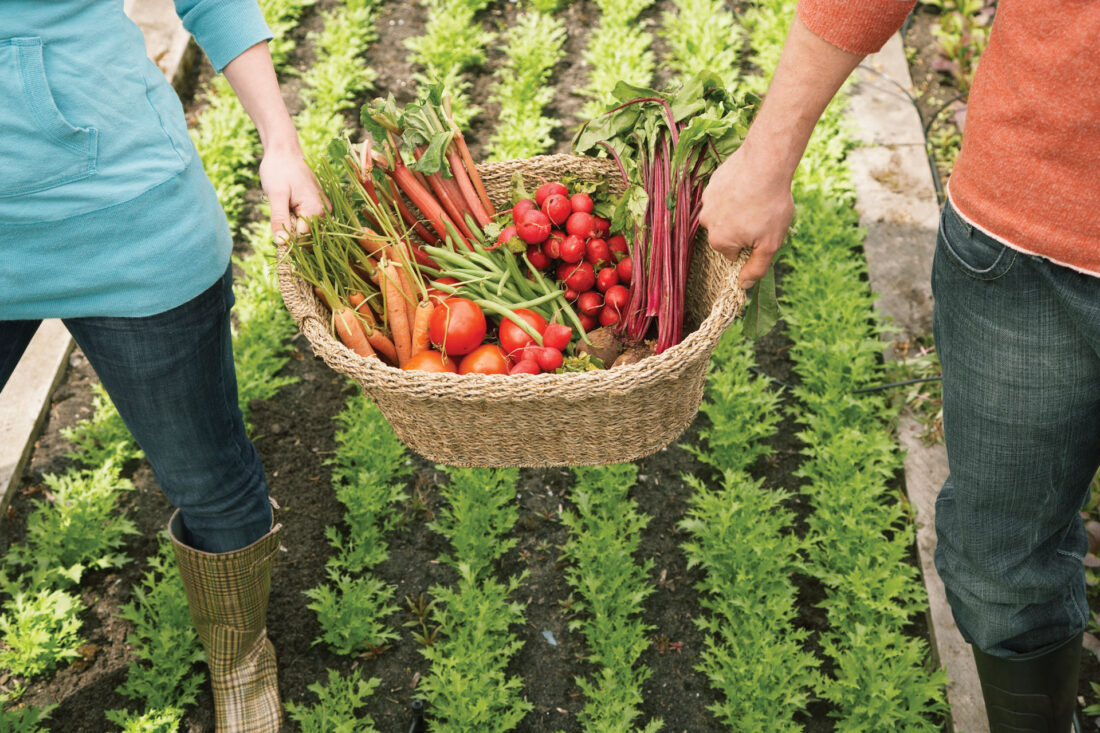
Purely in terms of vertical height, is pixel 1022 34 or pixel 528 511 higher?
pixel 1022 34

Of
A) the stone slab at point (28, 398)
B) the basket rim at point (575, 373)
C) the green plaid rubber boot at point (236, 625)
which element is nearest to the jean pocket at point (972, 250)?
the basket rim at point (575, 373)

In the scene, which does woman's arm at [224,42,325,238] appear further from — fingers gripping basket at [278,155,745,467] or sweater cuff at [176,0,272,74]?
fingers gripping basket at [278,155,745,467]

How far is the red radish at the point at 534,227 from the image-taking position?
2.20 m

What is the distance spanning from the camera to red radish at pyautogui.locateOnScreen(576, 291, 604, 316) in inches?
89.5

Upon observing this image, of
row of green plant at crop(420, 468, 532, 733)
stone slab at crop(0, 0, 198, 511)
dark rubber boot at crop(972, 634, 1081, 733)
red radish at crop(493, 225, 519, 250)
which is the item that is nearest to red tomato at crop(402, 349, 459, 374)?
red radish at crop(493, 225, 519, 250)

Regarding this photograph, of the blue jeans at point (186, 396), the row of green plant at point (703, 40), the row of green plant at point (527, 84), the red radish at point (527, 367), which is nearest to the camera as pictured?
the blue jeans at point (186, 396)

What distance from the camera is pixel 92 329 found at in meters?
1.68

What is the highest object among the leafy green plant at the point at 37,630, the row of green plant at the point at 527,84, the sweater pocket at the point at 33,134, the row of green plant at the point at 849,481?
the sweater pocket at the point at 33,134

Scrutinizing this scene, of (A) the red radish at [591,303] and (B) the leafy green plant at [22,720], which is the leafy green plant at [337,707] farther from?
(A) the red radish at [591,303]

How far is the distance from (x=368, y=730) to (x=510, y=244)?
130cm

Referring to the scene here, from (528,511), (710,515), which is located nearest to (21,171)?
(528,511)

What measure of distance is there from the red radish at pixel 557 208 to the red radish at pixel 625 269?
0.62 feet

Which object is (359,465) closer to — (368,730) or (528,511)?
(528,511)

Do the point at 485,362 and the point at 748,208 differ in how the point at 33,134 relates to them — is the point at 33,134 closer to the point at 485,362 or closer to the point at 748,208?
the point at 485,362
